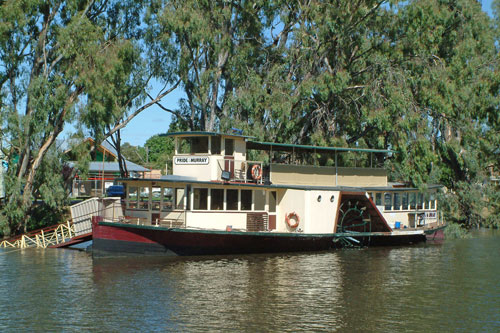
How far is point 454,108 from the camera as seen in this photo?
37438 mm

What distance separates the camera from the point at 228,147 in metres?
26.3

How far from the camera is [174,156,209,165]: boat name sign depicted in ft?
83.8

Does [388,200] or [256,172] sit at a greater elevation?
[256,172]

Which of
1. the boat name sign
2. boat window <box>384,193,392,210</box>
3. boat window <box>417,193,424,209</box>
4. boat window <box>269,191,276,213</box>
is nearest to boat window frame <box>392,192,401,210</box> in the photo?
boat window <box>384,193,392,210</box>

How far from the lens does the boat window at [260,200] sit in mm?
26531

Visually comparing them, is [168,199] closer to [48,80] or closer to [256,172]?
[256,172]

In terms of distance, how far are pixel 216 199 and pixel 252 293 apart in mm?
7435

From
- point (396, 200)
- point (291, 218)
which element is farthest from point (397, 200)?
point (291, 218)

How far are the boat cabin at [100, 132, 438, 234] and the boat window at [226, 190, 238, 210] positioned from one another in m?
0.04

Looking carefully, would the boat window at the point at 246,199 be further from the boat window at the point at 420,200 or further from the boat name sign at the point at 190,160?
the boat window at the point at 420,200

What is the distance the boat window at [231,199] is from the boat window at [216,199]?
0.87 ft

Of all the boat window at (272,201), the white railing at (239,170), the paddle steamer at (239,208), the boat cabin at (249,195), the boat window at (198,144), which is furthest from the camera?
the boat window at (272,201)

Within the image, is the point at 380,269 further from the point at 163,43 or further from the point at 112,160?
the point at 112,160

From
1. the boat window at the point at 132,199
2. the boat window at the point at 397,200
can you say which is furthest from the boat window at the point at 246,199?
the boat window at the point at 397,200
